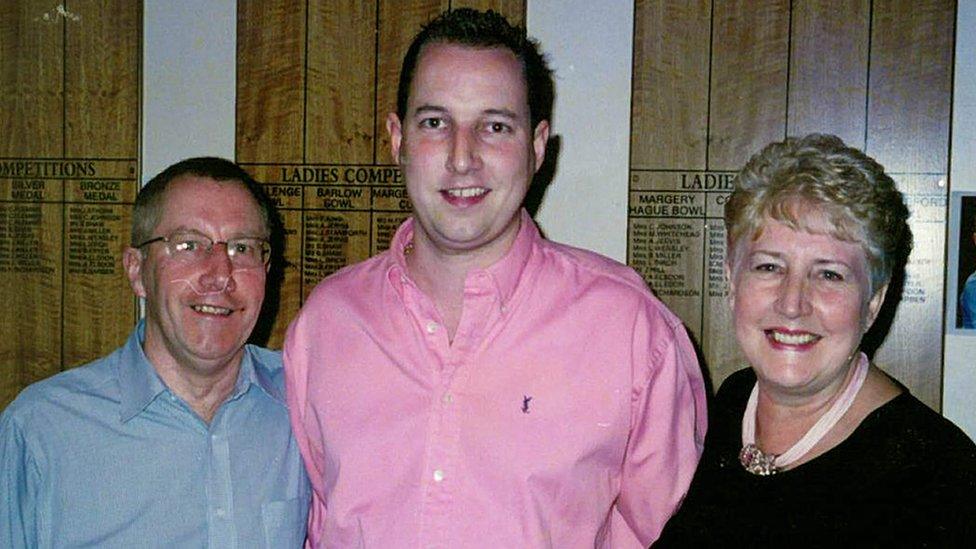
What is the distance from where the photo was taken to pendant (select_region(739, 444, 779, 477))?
148cm

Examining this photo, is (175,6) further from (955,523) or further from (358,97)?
(955,523)

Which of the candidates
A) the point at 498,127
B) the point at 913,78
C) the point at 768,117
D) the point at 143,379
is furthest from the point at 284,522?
the point at 913,78

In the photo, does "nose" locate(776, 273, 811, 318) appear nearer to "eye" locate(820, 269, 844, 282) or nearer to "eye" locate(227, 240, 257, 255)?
"eye" locate(820, 269, 844, 282)

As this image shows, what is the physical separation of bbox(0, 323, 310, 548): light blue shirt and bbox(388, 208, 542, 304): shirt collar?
0.48 meters

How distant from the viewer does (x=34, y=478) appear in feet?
5.39

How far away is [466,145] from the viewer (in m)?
1.56

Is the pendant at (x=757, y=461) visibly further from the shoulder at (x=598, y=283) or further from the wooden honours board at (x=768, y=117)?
the wooden honours board at (x=768, y=117)

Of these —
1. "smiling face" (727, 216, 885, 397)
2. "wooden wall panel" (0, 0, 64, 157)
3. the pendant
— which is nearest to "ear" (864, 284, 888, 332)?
"smiling face" (727, 216, 885, 397)

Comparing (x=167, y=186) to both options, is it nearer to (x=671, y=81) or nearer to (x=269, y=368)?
(x=269, y=368)

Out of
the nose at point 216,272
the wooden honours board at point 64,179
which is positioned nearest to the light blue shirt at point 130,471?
the nose at point 216,272

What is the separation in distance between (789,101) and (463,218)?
1.26m

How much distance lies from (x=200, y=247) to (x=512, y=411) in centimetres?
80

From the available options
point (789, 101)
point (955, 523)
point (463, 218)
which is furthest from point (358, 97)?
point (955, 523)

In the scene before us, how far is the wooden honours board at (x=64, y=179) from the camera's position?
8.95 feet
